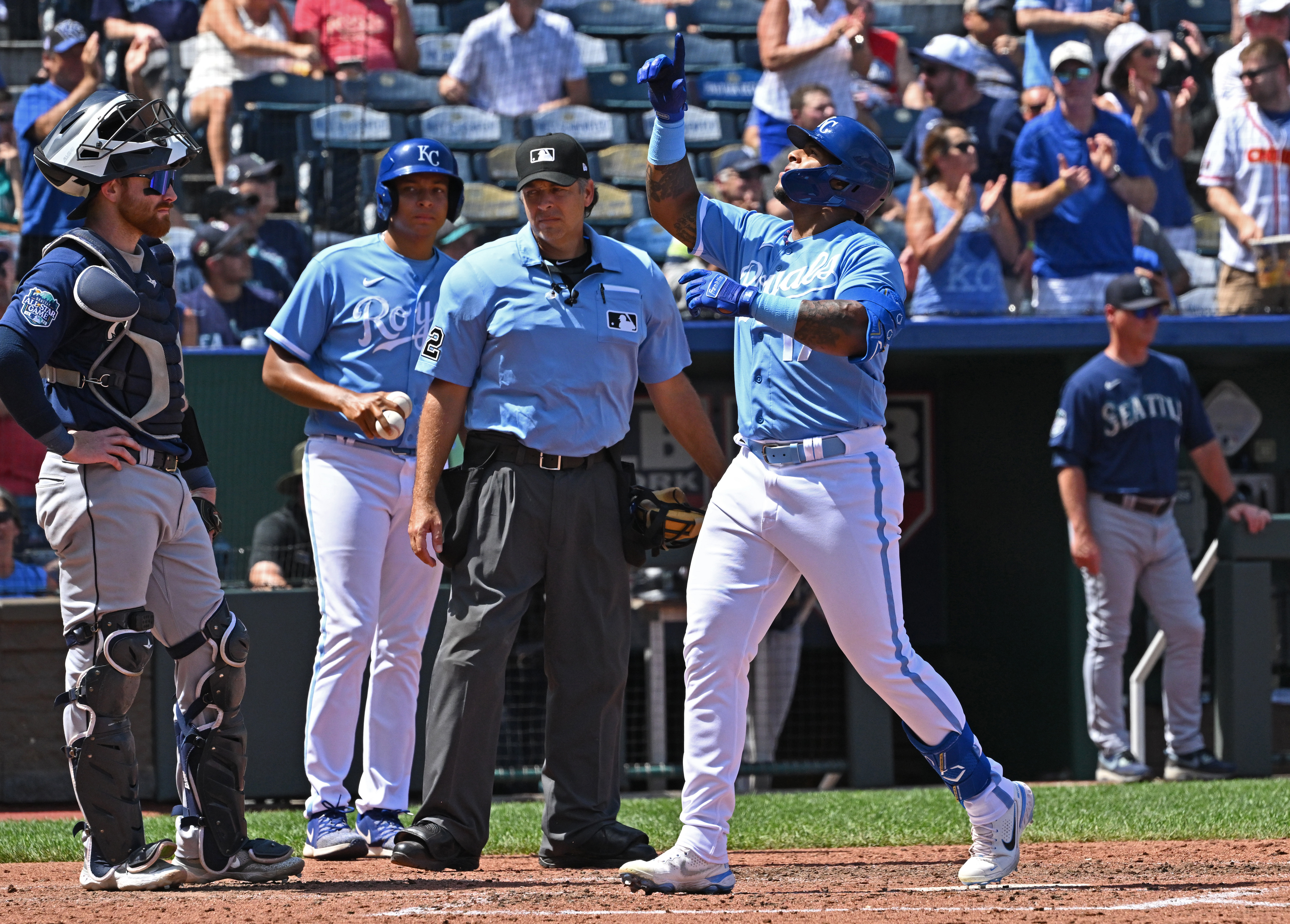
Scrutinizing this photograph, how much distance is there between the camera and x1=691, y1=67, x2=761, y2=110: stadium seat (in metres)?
11.1

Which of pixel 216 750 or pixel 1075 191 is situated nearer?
pixel 216 750

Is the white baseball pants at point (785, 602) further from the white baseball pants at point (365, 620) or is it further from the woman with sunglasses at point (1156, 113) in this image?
the woman with sunglasses at point (1156, 113)

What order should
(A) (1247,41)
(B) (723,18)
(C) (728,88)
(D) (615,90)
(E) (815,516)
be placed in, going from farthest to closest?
(B) (723,18) → (C) (728,88) → (D) (615,90) → (A) (1247,41) → (E) (815,516)

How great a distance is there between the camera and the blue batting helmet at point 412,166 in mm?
4949

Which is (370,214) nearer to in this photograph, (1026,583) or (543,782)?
(1026,583)

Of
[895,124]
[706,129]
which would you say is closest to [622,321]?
[895,124]

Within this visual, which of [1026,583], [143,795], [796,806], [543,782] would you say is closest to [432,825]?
[543,782]

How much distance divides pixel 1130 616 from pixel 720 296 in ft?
14.3

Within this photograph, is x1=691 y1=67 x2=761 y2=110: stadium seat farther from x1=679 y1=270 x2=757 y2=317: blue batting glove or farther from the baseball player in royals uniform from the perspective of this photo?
x1=679 y1=270 x2=757 y2=317: blue batting glove

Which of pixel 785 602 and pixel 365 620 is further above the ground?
pixel 785 602

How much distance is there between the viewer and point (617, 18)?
11.7m

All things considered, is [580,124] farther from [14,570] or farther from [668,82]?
[668,82]

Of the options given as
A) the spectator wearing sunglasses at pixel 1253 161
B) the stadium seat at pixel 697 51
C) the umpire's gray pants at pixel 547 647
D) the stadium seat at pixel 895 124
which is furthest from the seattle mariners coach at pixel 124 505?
the stadium seat at pixel 697 51

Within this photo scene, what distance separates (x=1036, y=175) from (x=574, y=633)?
5254 millimetres
